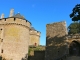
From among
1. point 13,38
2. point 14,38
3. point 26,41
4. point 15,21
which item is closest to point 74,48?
point 26,41

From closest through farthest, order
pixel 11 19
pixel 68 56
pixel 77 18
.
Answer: pixel 77 18, pixel 68 56, pixel 11 19

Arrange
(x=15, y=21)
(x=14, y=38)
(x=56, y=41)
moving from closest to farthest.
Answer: (x=56, y=41)
(x=14, y=38)
(x=15, y=21)

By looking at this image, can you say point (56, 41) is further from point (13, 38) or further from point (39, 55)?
point (13, 38)

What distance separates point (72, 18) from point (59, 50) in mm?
6814

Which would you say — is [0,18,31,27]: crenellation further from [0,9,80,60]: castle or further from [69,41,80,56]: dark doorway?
[69,41,80,56]: dark doorway

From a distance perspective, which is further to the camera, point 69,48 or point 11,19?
point 11,19

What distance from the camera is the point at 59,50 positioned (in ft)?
64.0

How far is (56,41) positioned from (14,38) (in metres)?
5.50

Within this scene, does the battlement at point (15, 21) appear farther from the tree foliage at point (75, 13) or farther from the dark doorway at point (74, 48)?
the tree foliage at point (75, 13)

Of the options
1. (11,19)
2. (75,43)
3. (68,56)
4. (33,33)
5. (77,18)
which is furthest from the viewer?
(33,33)

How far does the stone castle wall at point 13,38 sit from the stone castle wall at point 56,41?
3.45 meters

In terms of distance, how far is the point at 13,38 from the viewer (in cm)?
2177

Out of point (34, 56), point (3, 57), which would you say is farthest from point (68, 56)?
point (3, 57)

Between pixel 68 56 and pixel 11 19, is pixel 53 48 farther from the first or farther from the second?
pixel 11 19
